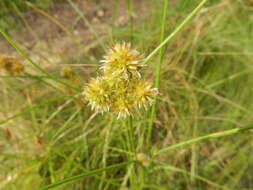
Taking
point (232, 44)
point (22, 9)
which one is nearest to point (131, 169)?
point (232, 44)

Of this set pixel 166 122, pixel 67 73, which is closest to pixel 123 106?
pixel 67 73

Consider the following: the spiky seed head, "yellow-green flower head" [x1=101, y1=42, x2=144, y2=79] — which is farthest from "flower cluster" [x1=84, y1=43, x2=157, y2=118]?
the spiky seed head

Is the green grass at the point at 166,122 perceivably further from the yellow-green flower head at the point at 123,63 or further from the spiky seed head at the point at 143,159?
the yellow-green flower head at the point at 123,63

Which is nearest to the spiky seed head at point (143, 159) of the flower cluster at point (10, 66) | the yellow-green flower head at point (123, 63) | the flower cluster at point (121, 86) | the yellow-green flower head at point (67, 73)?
the flower cluster at point (121, 86)

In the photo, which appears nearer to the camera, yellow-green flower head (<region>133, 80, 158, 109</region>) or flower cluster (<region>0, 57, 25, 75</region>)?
yellow-green flower head (<region>133, 80, 158, 109</region>)

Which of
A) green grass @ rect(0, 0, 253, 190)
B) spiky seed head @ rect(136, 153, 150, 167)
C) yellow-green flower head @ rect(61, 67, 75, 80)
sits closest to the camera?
spiky seed head @ rect(136, 153, 150, 167)

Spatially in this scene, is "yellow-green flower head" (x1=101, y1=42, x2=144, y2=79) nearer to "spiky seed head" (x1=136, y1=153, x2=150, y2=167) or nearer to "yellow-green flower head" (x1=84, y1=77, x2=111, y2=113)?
"yellow-green flower head" (x1=84, y1=77, x2=111, y2=113)

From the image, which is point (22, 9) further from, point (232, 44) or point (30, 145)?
point (232, 44)

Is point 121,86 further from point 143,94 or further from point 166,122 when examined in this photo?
point 166,122
